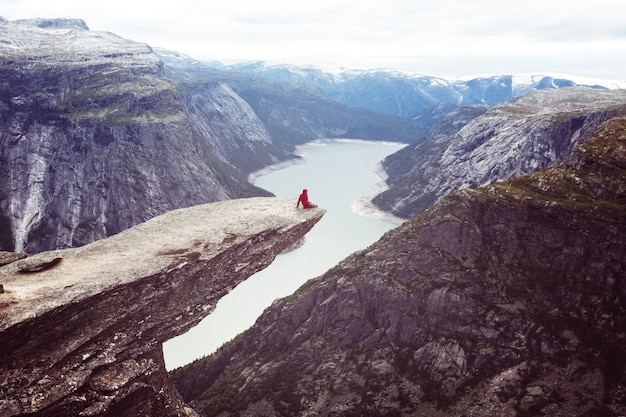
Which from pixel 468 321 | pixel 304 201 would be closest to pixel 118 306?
pixel 304 201

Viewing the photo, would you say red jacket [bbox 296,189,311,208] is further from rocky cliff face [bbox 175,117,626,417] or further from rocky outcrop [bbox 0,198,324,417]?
rocky cliff face [bbox 175,117,626,417]

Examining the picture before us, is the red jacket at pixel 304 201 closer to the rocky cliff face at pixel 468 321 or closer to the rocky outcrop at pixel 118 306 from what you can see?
the rocky outcrop at pixel 118 306

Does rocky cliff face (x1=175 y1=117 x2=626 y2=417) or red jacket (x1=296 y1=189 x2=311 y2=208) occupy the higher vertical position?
red jacket (x1=296 y1=189 x2=311 y2=208)

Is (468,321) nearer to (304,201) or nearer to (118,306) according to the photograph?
(304,201)

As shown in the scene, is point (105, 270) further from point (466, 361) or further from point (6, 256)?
point (466, 361)

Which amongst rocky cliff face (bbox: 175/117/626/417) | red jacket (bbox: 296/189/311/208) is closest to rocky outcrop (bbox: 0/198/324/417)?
red jacket (bbox: 296/189/311/208)

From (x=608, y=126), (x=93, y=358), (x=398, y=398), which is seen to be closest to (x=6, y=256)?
(x=93, y=358)
